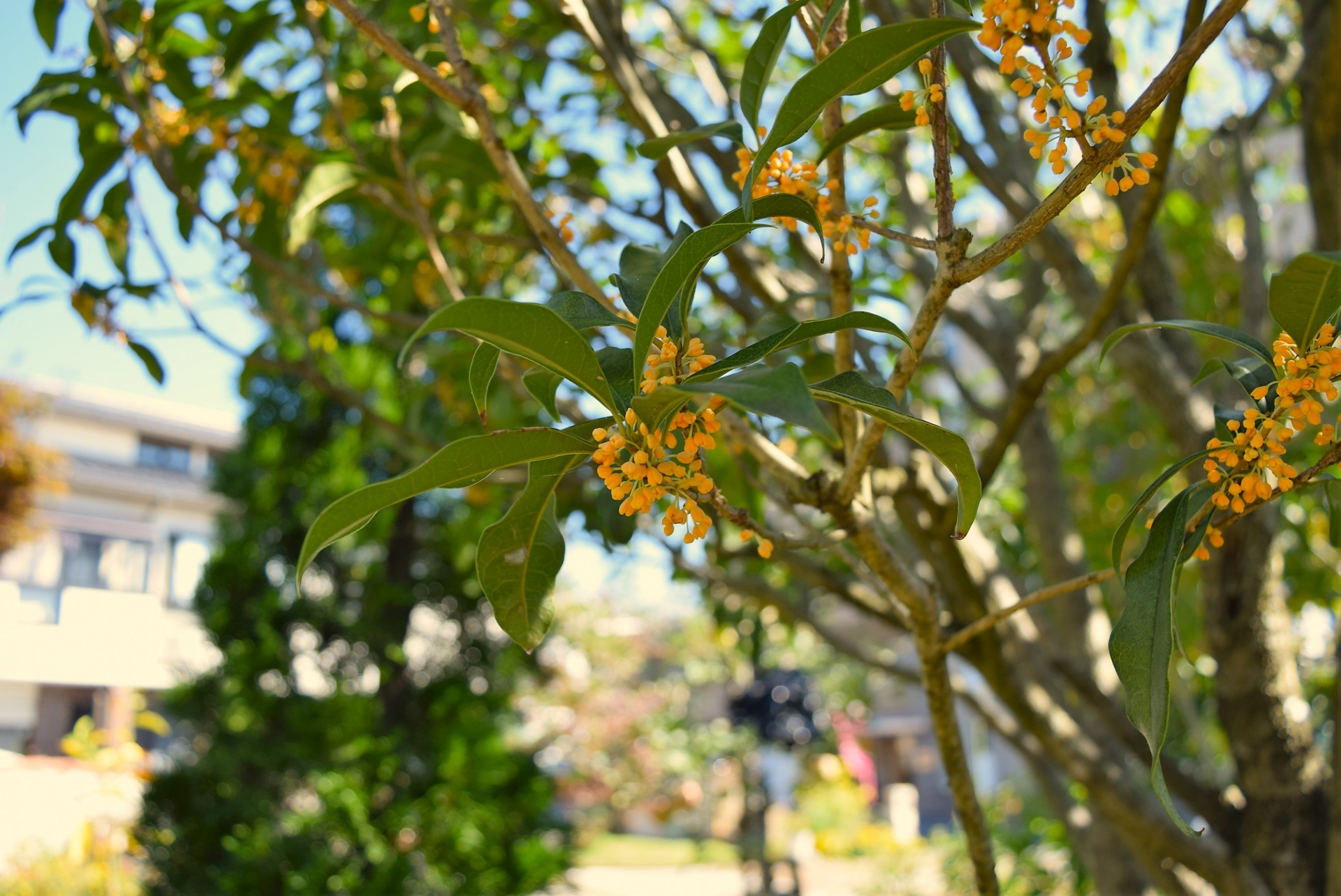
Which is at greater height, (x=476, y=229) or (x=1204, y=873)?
(x=476, y=229)

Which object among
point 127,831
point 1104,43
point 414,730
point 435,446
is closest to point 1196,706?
point 1104,43

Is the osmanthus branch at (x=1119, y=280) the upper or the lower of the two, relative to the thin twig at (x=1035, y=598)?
upper

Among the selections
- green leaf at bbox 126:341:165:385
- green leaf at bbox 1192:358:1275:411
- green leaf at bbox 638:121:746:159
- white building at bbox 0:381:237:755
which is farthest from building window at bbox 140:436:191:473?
green leaf at bbox 1192:358:1275:411

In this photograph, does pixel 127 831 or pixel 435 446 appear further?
pixel 127 831

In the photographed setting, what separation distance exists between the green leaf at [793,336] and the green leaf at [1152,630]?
0.26 metres

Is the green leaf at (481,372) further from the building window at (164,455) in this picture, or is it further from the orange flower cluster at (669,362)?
the building window at (164,455)

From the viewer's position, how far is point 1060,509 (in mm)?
2271

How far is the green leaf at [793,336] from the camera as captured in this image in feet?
2.08

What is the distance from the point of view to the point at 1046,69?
58cm

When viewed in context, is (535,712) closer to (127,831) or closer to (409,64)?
(127,831)

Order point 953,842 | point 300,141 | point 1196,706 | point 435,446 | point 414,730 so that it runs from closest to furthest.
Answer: point 300,141 < point 435,446 < point 1196,706 < point 414,730 < point 953,842

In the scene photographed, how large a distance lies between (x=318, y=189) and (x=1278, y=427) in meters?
1.18

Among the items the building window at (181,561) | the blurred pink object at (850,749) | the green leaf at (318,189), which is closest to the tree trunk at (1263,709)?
the green leaf at (318,189)

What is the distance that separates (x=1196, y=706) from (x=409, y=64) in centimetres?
321
